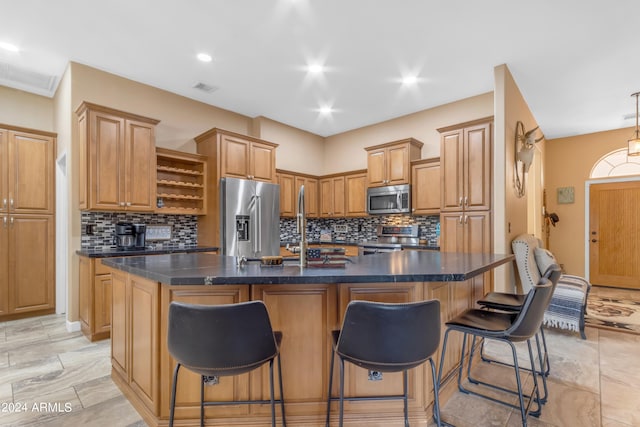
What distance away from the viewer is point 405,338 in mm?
1312

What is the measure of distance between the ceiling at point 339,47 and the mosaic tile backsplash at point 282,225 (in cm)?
175

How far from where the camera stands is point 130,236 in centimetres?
362

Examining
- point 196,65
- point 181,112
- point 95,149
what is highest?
point 196,65

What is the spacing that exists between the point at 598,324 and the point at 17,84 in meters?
7.63

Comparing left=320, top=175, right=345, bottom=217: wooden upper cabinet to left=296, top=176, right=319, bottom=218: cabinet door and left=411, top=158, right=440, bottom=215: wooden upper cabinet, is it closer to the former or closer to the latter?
left=296, top=176, right=319, bottom=218: cabinet door

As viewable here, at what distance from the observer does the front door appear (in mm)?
5551

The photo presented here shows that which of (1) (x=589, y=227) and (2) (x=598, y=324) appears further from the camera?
(1) (x=589, y=227)

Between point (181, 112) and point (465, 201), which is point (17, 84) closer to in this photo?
point (181, 112)

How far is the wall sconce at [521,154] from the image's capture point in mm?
3879

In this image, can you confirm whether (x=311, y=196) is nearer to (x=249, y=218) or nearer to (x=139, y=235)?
(x=249, y=218)

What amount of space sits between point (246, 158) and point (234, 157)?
0.21 metres

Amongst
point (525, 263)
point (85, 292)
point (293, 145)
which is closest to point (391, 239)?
point (525, 263)

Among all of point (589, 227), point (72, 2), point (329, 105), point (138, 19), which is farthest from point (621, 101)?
point (72, 2)

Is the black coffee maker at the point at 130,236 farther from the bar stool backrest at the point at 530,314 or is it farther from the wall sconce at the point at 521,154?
the wall sconce at the point at 521,154
